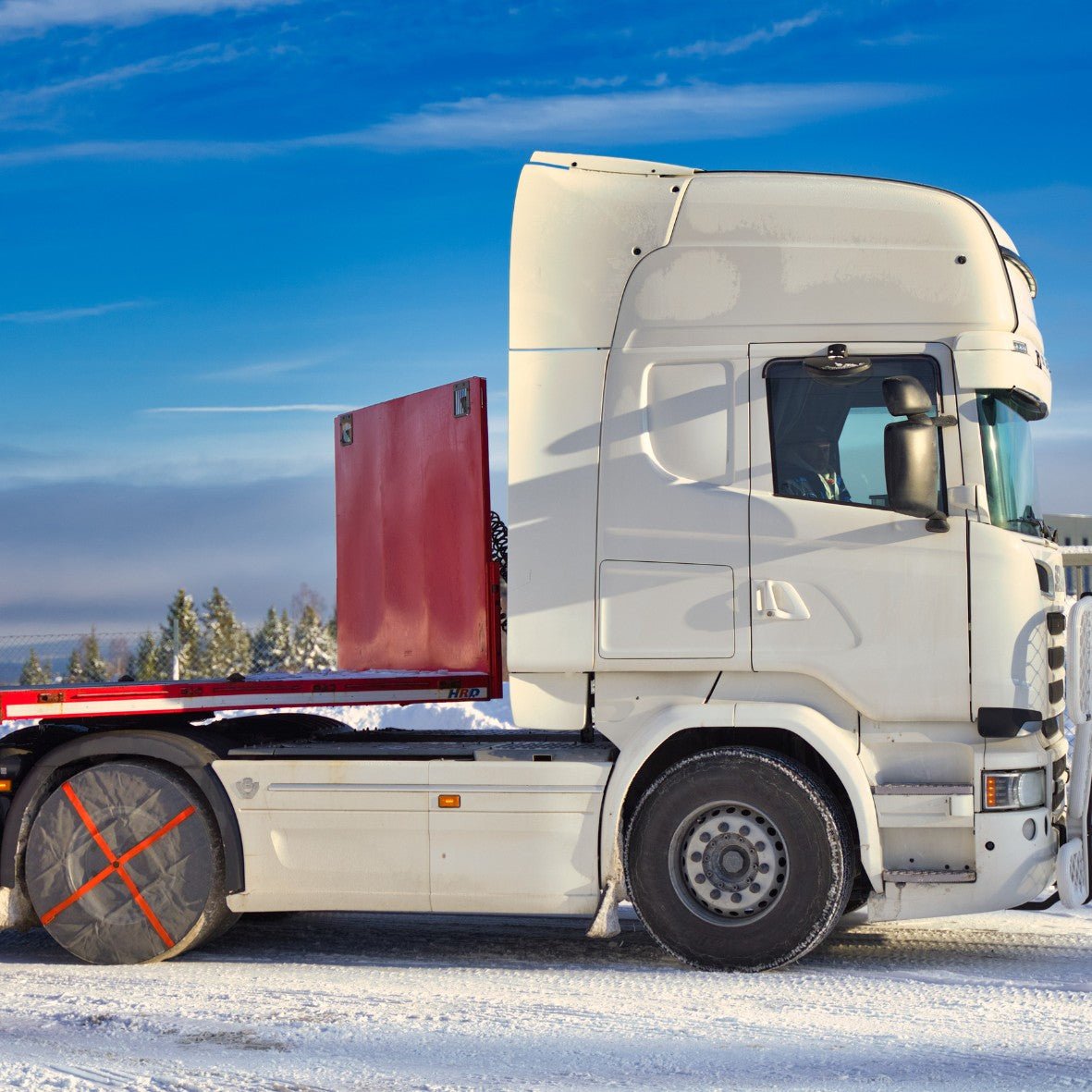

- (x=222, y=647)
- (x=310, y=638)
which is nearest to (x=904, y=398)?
(x=222, y=647)

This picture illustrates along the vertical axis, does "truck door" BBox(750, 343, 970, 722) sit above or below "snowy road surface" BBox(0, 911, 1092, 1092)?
above

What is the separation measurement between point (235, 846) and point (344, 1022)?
5.37 feet

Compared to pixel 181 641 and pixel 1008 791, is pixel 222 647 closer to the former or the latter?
pixel 181 641

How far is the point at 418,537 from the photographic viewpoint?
831 centimetres

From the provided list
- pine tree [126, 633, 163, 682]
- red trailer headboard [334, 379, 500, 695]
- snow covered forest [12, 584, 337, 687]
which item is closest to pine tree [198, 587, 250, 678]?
snow covered forest [12, 584, 337, 687]

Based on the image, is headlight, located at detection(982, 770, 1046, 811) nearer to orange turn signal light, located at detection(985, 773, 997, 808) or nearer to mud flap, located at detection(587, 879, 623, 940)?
orange turn signal light, located at detection(985, 773, 997, 808)

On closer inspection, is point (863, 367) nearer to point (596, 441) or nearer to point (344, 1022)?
point (596, 441)

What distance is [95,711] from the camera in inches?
287

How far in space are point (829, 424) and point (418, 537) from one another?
2666 mm

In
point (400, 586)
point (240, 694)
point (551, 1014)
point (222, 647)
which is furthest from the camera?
point (222, 647)

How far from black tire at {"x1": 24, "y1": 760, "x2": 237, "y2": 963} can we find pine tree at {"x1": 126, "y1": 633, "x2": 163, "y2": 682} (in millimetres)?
9211

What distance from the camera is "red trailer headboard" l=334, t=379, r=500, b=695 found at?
25.4 feet

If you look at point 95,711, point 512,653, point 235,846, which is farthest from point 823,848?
point 95,711

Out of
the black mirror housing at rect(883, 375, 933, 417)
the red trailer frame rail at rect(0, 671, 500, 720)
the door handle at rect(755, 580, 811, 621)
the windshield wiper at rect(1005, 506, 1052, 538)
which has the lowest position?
the red trailer frame rail at rect(0, 671, 500, 720)
